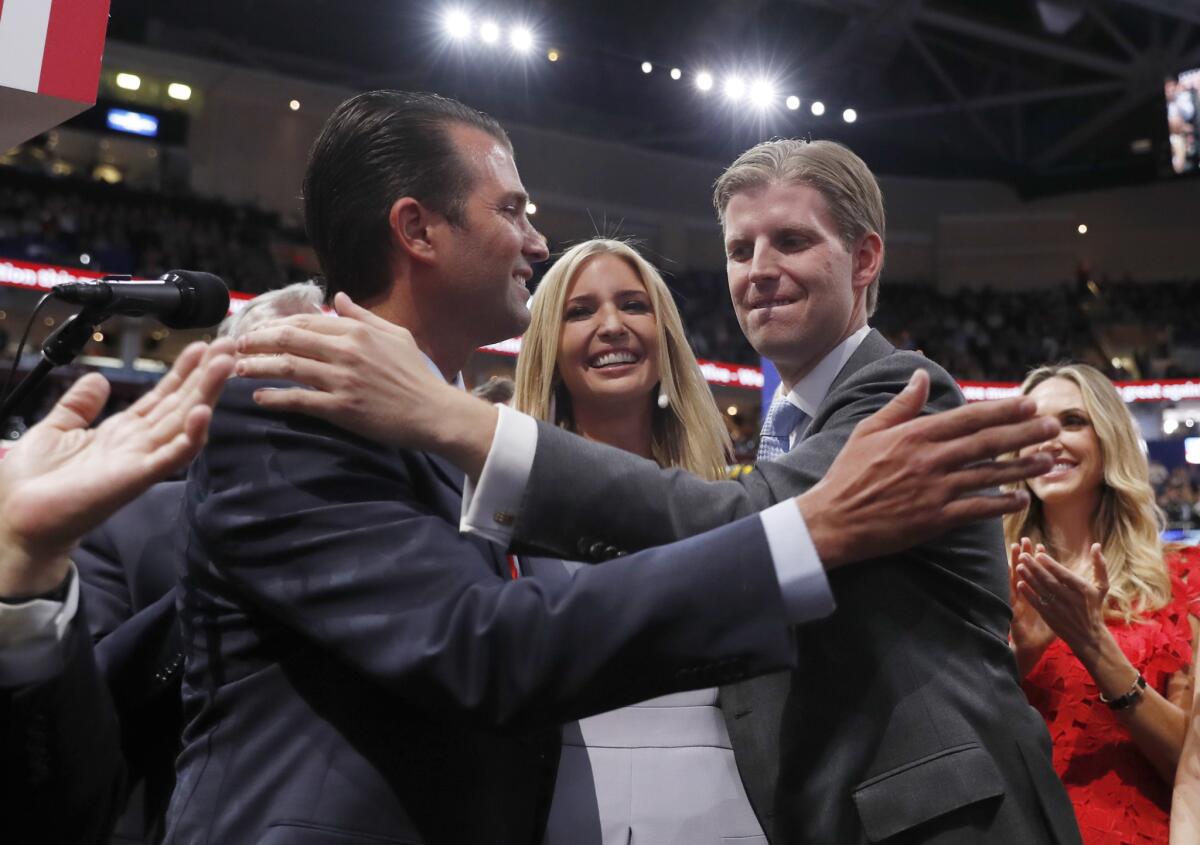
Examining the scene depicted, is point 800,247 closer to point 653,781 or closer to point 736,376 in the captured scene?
point 653,781

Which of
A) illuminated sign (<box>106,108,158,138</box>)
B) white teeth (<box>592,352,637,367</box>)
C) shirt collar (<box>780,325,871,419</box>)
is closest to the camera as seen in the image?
shirt collar (<box>780,325,871,419</box>)

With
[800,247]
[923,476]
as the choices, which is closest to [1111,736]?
[800,247]

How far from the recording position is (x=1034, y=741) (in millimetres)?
1546

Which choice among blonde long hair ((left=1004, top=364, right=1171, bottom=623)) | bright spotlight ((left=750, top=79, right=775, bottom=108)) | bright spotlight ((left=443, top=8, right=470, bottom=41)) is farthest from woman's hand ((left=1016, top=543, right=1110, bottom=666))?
bright spotlight ((left=750, top=79, right=775, bottom=108))

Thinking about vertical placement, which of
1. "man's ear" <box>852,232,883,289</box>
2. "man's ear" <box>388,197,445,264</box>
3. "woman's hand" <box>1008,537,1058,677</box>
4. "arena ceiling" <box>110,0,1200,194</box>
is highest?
"arena ceiling" <box>110,0,1200,194</box>

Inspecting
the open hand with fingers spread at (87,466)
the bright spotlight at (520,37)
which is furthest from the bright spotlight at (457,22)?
the open hand with fingers spread at (87,466)

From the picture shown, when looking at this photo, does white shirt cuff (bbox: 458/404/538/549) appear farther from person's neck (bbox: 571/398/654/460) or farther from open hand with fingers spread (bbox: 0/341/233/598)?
person's neck (bbox: 571/398/654/460)

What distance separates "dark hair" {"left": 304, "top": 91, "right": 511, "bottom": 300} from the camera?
1.56 metres

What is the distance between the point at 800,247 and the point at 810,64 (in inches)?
579

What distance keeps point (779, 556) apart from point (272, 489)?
22.5 inches

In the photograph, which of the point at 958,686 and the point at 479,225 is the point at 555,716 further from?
the point at 479,225

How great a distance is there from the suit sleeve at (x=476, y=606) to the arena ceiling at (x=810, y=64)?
13.6m

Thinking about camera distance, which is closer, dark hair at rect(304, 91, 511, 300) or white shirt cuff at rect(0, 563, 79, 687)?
white shirt cuff at rect(0, 563, 79, 687)

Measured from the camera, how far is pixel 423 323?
62.8 inches
